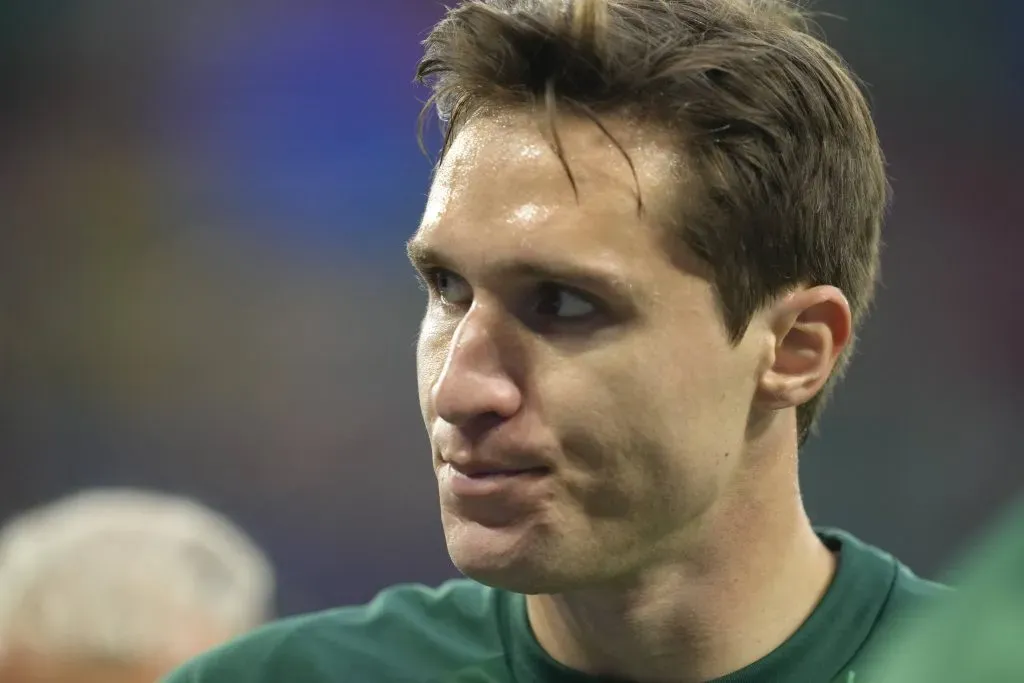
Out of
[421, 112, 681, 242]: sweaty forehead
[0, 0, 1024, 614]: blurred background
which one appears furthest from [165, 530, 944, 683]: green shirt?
[0, 0, 1024, 614]: blurred background

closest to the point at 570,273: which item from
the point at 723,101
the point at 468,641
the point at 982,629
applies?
the point at 723,101

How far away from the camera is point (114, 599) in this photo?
2223 mm

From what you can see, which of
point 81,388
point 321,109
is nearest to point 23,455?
point 81,388

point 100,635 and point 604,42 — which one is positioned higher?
point 604,42

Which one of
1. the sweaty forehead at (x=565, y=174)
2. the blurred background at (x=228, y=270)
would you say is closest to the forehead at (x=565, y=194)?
the sweaty forehead at (x=565, y=174)

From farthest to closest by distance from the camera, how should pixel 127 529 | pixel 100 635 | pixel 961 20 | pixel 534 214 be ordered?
pixel 961 20 < pixel 127 529 < pixel 100 635 < pixel 534 214

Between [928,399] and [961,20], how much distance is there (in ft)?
2.97

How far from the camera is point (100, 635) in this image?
2207mm

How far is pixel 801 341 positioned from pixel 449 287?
41 cm

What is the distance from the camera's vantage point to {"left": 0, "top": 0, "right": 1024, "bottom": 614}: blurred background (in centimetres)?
297

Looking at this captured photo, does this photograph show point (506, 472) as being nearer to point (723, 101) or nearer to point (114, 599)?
point (723, 101)

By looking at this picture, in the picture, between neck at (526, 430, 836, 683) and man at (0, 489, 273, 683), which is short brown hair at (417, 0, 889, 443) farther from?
man at (0, 489, 273, 683)

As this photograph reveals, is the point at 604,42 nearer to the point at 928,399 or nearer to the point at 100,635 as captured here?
the point at 100,635

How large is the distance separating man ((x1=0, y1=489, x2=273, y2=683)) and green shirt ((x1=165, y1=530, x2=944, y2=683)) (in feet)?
2.36
